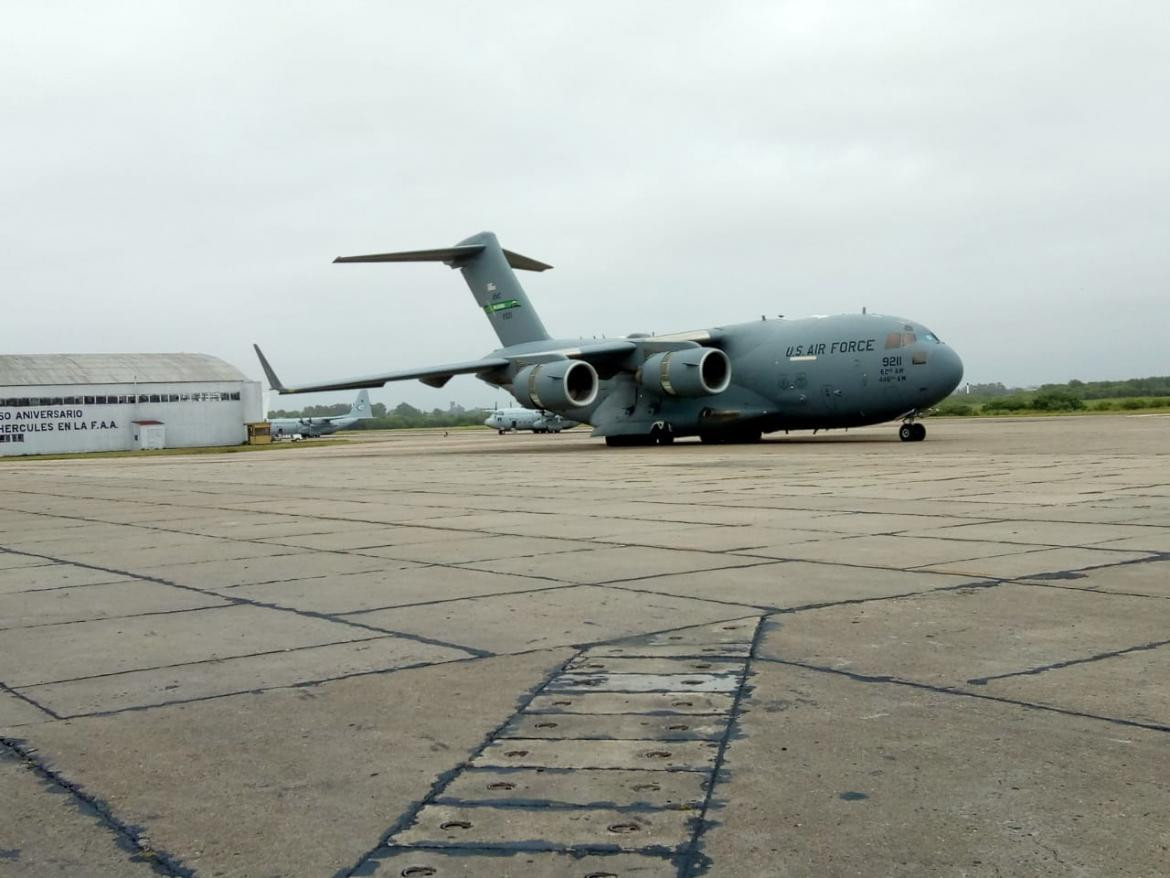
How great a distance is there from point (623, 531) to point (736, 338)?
19.5 meters

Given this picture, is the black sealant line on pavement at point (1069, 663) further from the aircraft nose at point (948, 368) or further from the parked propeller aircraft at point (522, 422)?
the parked propeller aircraft at point (522, 422)

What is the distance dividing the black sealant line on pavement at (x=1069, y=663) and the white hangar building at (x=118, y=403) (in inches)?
2243

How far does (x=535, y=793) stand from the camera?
10.2 feet

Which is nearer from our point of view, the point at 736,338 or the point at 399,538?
the point at 399,538

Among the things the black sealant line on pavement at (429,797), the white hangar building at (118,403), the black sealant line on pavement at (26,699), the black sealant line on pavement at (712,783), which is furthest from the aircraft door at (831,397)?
the white hangar building at (118,403)

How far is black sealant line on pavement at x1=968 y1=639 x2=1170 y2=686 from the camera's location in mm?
4116

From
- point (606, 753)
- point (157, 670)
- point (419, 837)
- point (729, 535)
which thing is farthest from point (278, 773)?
point (729, 535)

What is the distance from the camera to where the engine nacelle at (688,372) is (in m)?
27.3

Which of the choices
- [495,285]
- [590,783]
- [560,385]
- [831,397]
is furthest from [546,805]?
[495,285]

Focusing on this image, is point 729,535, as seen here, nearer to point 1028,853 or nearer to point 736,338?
point 1028,853

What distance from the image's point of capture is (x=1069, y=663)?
14.1 feet

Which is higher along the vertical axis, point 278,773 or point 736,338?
point 736,338

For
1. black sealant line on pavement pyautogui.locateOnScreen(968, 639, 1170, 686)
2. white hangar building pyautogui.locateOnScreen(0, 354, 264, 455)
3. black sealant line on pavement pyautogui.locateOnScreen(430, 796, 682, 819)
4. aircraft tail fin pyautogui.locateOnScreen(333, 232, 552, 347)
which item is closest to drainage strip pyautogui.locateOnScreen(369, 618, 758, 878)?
black sealant line on pavement pyautogui.locateOnScreen(430, 796, 682, 819)

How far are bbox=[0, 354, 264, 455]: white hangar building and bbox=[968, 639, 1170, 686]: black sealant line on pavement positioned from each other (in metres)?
57.0
